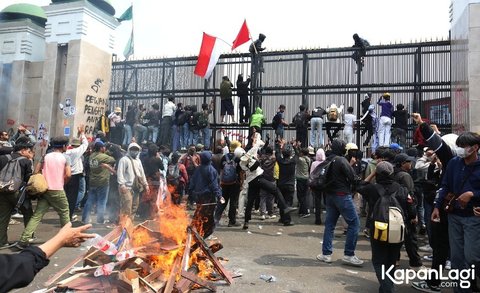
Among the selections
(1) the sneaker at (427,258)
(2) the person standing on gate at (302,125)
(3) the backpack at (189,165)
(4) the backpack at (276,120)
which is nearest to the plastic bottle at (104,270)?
(1) the sneaker at (427,258)

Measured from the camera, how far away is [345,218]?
559 cm

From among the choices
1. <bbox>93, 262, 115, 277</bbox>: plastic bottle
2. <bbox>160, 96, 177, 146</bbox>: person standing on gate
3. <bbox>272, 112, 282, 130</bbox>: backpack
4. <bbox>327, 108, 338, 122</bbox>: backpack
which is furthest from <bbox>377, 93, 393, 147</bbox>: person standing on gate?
<bbox>93, 262, 115, 277</bbox>: plastic bottle

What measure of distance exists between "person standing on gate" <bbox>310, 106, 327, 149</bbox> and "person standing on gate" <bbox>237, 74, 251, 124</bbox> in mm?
2520

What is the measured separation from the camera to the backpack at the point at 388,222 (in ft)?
13.3

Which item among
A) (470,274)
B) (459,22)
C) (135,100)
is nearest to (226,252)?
(470,274)

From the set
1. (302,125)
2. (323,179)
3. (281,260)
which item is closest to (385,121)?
(302,125)

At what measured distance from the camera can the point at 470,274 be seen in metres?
3.69

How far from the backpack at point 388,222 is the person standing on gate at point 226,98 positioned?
30.7ft

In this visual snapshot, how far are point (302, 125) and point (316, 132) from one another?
55cm

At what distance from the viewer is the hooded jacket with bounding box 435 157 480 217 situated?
12.1 feet

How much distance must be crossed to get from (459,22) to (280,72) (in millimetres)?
5679

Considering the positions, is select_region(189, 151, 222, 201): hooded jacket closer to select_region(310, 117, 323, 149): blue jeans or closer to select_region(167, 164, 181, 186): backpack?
select_region(167, 164, 181, 186): backpack

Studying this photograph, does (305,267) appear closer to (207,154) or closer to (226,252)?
(226,252)

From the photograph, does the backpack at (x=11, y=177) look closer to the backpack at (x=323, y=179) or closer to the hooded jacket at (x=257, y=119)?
the backpack at (x=323, y=179)
